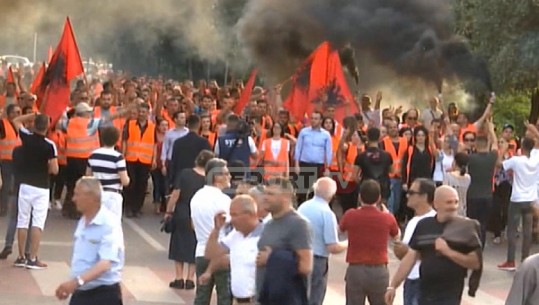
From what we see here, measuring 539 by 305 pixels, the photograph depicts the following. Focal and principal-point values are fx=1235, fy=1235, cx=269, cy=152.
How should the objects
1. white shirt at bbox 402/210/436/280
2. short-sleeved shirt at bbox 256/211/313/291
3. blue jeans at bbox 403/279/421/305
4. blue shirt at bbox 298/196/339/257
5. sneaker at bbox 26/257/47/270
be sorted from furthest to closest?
sneaker at bbox 26/257/47/270
blue shirt at bbox 298/196/339/257
blue jeans at bbox 403/279/421/305
white shirt at bbox 402/210/436/280
short-sleeved shirt at bbox 256/211/313/291

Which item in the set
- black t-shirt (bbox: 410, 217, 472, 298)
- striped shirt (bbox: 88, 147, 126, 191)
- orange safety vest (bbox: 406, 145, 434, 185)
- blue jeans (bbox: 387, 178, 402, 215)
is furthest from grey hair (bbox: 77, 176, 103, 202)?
blue jeans (bbox: 387, 178, 402, 215)

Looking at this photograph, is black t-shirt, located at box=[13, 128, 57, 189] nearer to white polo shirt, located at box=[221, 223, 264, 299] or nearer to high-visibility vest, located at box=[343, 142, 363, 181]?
white polo shirt, located at box=[221, 223, 264, 299]

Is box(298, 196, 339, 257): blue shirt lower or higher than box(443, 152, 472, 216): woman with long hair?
lower

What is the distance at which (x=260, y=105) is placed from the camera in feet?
60.5

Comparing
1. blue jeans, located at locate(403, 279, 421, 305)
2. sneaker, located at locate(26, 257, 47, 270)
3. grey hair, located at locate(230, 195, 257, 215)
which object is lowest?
sneaker, located at locate(26, 257, 47, 270)

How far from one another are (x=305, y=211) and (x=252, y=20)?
14779 mm

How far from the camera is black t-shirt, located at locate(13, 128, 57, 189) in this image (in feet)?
42.3

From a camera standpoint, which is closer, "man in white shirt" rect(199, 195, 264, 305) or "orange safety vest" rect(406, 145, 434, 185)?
"man in white shirt" rect(199, 195, 264, 305)

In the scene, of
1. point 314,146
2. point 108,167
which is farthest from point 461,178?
point 108,167

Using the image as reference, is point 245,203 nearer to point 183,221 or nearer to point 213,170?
point 213,170

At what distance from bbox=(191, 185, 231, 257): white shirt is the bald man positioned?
2.11 meters

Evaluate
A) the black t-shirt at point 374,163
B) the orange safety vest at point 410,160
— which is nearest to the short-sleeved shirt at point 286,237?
the black t-shirt at point 374,163

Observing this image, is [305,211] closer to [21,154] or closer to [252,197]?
[252,197]

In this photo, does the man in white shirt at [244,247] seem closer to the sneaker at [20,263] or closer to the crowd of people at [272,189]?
the crowd of people at [272,189]
